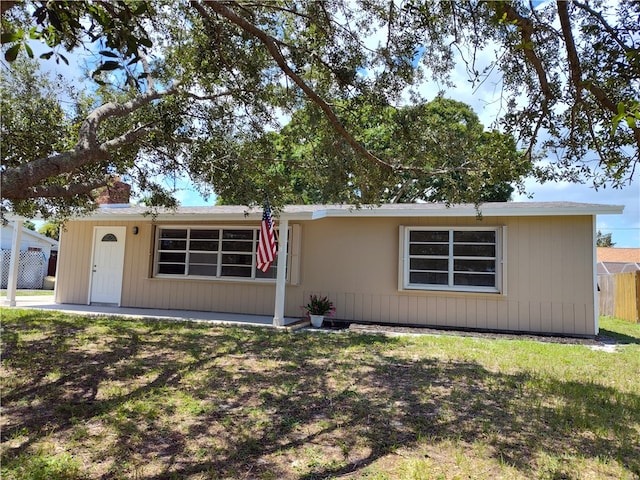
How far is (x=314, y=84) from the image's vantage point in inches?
283

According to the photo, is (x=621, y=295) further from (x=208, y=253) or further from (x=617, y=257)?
(x=617, y=257)

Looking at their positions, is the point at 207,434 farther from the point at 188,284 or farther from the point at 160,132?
the point at 188,284

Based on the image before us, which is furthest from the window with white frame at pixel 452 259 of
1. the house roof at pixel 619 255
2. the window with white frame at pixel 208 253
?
the house roof at pixel 619 255

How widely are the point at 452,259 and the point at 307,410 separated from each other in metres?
6.27

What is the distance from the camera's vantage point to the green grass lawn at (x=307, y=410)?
9.99 ft

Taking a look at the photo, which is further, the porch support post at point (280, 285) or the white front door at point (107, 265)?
the white front door at point (107, 265)

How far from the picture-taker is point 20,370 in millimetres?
4996

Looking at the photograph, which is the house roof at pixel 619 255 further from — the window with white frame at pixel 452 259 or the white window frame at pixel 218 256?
the white window frame at pixel 218 256

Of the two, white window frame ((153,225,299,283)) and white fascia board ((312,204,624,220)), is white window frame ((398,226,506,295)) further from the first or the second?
white window frame ((153,225,299,283))

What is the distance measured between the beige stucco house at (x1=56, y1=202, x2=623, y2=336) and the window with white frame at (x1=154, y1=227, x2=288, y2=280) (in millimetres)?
27

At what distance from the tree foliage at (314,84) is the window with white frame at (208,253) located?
109 inches

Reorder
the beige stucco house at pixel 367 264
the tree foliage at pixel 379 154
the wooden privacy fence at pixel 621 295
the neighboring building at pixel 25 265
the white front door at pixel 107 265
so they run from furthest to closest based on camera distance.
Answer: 1. the neighboring building at pixel 25 265
2. the wooden privacy fence at pixel 621 295
3. the white front door at pixel 107 265
4. the beige stucco house at pixel 367 264
5. the tree foliage at pixel 379 154

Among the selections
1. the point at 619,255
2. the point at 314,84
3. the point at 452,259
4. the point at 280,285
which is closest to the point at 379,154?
the point at 314,84

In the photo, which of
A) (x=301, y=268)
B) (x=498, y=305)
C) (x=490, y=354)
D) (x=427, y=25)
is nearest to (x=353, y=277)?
(x=301, y=268)
